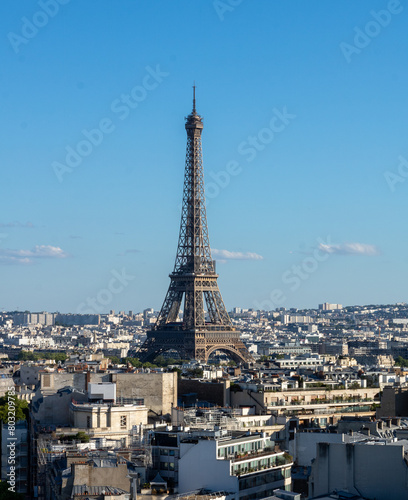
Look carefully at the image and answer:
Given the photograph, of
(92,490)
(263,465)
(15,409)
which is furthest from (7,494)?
(15,409)

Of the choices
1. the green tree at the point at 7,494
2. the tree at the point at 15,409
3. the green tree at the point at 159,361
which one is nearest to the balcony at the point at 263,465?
the green tree at the point at 7,494

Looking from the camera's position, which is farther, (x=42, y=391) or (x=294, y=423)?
(x=42, y=391)

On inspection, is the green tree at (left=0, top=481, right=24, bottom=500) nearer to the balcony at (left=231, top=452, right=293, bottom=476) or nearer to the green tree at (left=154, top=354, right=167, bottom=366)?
the balcony at (left=231, top=452, right=293, bottom=476)

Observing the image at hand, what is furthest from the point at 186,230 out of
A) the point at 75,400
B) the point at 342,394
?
the point at 75,400

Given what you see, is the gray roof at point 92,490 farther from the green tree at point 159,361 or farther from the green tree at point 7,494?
the green tree at point 159,361

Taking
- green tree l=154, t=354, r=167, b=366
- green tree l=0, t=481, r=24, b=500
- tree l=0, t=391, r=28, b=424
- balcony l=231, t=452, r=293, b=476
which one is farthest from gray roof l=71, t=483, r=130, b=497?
green tree l=154, t=354, r=167, b=366

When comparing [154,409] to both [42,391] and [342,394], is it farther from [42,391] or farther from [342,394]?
[342,394]
